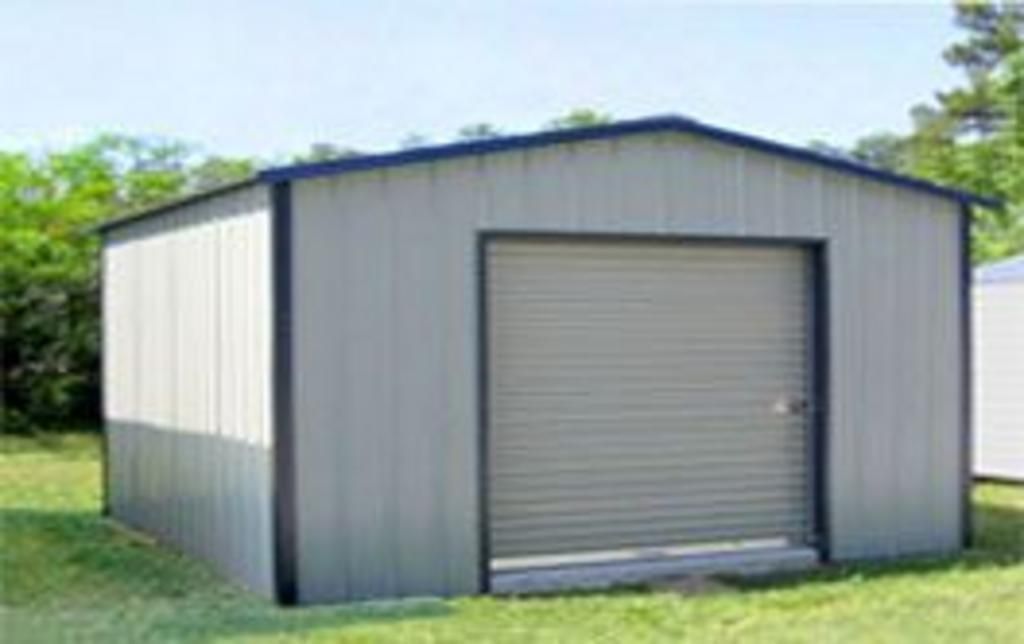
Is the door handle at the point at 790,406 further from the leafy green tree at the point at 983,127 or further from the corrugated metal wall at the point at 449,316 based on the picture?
the leafy green tree at the point at 983,127

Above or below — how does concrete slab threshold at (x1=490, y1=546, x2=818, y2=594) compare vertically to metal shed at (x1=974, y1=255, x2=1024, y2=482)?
below

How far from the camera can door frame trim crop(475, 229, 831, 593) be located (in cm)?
827

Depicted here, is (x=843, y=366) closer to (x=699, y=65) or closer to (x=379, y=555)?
(x=379, y=555)

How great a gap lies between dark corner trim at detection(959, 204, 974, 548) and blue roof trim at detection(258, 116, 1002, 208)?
27cm

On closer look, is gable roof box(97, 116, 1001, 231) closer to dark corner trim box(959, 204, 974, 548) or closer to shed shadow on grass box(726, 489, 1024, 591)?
dark corner trim box(959, 204, 974, 548)

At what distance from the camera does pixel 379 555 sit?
7992mm

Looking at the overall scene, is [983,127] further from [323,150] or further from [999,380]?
[999,380]

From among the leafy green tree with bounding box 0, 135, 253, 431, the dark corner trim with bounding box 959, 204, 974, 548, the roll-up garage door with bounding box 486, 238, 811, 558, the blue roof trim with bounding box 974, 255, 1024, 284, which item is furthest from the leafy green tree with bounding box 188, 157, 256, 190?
the dark corner trim with bounding box 959, 204, 974, 548

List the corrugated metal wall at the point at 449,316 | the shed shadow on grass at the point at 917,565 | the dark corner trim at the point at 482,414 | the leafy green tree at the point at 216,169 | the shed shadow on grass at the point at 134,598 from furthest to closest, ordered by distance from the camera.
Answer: the leafy green tree at the point at 216,169, the shed shadow on grass at the point at 917,565, the dark corner trim at the point at 482,414, the corrugated metal wall at the point at 449,316, the shed shadow on grass at the point at 134,598

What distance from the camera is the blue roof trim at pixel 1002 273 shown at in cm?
1391

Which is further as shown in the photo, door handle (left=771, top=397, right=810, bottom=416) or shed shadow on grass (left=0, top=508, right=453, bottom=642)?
door handle (left=771, top=397, right=810, bottom=416)

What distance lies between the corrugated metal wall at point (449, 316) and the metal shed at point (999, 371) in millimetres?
4787

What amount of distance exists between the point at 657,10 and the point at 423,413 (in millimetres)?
3821

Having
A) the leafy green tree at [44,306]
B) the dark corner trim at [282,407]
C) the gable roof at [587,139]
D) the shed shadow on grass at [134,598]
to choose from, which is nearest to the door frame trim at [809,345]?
the gable roof at [587,139]
